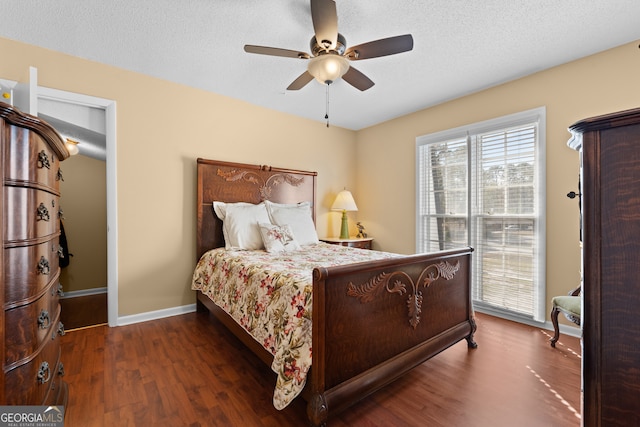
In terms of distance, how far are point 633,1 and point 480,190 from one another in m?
1.83

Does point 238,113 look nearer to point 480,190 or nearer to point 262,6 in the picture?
point 262,6

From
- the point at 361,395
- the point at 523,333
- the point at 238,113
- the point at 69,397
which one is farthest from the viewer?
the point at 238,113

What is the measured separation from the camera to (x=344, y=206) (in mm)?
4352

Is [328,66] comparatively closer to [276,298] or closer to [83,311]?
[276,298]

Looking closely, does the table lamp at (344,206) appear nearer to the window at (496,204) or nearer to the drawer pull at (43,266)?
the window at (496,204)

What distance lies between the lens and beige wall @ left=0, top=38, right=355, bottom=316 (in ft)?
8.74

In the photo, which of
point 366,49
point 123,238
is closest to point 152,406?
point 123,238

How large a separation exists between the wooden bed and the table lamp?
6.92 ft

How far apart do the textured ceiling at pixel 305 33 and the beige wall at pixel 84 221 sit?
2.08m

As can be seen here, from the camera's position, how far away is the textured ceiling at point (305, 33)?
199 cm

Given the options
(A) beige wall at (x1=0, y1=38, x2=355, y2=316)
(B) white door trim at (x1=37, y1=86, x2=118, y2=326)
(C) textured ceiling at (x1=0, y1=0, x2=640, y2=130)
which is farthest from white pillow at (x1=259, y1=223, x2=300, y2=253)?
(C) textured ceiling at (x1=0, y1=0, x2=640, y2=130)

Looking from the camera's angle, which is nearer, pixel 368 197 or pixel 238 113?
pixel 238 113

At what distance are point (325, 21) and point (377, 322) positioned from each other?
1851 millimetres

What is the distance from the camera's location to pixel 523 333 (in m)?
2.73
